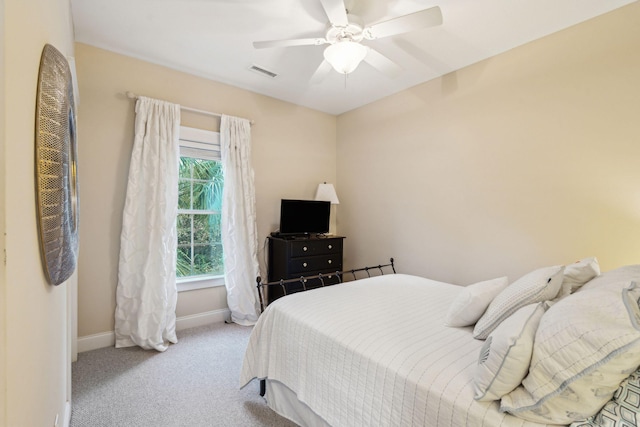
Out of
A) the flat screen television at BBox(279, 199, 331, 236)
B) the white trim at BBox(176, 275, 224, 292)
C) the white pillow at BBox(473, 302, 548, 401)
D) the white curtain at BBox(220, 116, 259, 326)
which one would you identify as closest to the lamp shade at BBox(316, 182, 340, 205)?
the flat screen television at BBox(279, 199, 331, 236)

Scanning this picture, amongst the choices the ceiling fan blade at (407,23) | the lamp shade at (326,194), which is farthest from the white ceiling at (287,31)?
the lamp shade at (326,194)

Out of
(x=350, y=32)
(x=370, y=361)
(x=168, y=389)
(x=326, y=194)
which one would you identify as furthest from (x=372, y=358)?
(x=326, y=194)

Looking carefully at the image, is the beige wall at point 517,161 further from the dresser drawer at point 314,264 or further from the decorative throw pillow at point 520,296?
the decorative throw pillow at point 520,296

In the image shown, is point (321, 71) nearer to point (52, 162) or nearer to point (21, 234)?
point (52, 162)

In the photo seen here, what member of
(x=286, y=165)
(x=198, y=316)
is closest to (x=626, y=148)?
(x=286, y=165)

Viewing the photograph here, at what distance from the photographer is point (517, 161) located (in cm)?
260

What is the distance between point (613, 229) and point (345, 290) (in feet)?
6.60

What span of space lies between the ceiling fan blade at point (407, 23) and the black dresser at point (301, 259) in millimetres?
2226

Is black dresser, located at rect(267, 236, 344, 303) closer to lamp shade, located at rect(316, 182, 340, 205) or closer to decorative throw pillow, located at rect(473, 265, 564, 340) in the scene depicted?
lamp shade, located at rect(316, 182, 340, 205)

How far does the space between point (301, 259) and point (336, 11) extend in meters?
2.46

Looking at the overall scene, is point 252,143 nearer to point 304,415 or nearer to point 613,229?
point 304,415

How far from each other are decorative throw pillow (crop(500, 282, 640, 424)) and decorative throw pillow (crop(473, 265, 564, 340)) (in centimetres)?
36

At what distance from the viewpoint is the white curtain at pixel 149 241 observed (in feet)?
8.92

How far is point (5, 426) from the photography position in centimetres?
56
